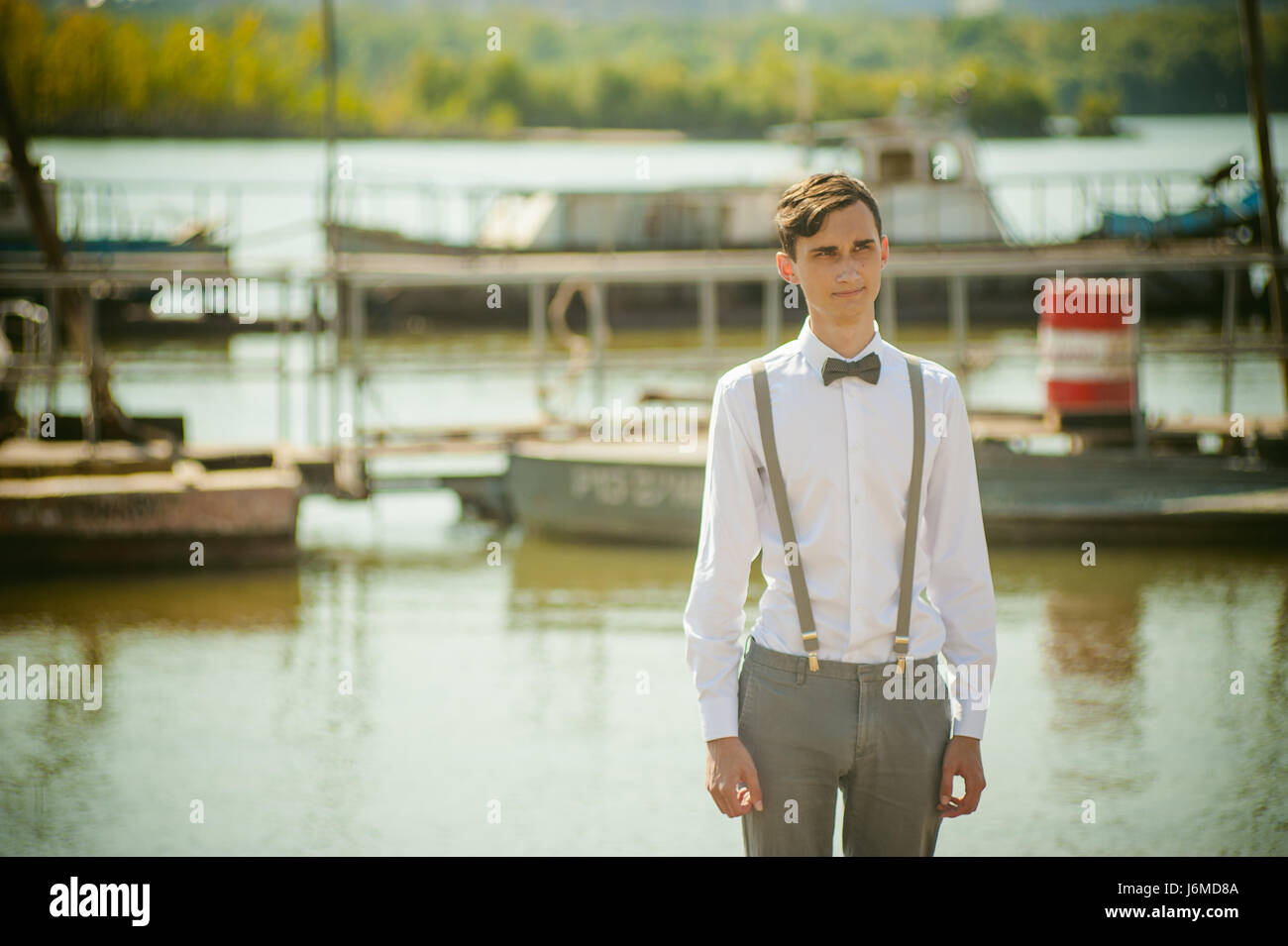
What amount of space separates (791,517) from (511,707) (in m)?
4.01

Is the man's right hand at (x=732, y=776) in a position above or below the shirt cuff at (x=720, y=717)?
below

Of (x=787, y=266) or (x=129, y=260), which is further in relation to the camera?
(x=129, y=260)

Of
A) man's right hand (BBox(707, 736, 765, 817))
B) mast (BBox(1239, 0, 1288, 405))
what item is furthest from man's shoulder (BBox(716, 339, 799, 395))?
mast (BBox(1239, 0, 1288, 405))

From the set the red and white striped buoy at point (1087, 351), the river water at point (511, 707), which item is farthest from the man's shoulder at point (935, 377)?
the red and white striped buoy at point (1087, 351)

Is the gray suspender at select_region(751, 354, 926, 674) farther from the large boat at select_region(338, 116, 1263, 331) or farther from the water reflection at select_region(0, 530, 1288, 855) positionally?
the large boat at select_region(338, 116, 1263, 331)

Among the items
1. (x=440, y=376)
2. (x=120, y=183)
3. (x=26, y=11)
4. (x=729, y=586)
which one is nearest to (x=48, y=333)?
(x=729, y=586)

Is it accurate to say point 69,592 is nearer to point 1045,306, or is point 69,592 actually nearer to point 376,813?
point 376,813

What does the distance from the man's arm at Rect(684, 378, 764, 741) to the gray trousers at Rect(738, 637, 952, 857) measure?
0.22ft

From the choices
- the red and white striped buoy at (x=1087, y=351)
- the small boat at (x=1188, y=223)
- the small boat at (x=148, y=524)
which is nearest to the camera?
the small boat at (x=148, y=524)

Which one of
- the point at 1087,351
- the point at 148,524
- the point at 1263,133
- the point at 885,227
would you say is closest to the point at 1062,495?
the point at 1087,351

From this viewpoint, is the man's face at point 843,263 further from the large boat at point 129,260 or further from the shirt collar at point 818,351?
the large boat at point 129,260

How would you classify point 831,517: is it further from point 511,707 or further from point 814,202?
point 511,707

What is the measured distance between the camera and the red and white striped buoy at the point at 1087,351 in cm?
1017

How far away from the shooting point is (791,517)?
265cm
